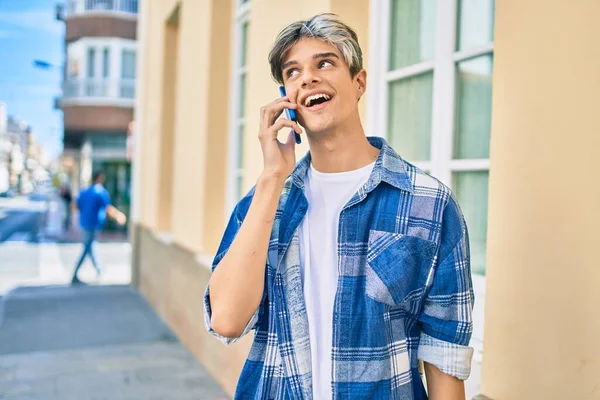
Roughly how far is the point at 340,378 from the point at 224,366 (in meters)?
3.96

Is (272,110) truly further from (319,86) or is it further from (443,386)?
(443,386)

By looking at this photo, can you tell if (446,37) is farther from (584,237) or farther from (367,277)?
(367,277)

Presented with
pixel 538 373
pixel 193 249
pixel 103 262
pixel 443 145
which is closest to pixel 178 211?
pixel 193 249

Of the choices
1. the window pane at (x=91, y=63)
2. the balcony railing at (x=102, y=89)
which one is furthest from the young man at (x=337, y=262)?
the window pane at (x=91, y=63)

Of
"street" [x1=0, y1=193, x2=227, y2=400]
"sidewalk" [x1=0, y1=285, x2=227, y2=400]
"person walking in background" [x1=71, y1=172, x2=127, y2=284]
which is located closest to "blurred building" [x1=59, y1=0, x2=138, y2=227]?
"street" [x1=0, y1=193, x2=227, y2=400]

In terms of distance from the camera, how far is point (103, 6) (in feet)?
76.0

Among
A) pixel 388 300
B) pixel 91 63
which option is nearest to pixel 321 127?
pixel 388 300

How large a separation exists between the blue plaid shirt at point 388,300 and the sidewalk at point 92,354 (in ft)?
12.5

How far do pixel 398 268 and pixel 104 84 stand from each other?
23.2 m

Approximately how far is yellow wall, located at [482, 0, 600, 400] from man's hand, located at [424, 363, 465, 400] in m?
0.54

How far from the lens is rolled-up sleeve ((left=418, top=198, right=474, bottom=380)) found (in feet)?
4.86

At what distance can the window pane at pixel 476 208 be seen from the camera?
2.64m

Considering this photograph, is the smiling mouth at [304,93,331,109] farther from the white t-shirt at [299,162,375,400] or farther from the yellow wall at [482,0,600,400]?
the yellow wall at [482,0,600,400]

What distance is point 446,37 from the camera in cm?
289
